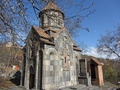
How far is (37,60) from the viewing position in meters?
12.3

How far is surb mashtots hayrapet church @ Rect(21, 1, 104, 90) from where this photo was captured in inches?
463

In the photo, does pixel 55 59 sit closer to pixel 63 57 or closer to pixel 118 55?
pixel 63 57

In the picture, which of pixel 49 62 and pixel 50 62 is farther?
pixel 50 62

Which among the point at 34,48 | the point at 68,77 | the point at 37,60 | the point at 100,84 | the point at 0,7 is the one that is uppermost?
the point at 0,7

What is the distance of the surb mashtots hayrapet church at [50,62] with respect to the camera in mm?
11750

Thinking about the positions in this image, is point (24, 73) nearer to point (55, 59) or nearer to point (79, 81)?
point (55, 59)

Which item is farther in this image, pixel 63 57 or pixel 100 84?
pixel 100 84

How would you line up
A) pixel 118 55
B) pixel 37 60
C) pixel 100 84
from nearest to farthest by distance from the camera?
1. pixel 37 60
2. pixel 100 84
3. pixel 118 55

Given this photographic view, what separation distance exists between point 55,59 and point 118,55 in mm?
19389

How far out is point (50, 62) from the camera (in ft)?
40.1

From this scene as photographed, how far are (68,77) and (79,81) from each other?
7.49ft

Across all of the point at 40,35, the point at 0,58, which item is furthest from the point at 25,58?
the point at 0,58

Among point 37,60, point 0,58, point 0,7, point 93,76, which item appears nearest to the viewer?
point 0,7

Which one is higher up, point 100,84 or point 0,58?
point 0,58
